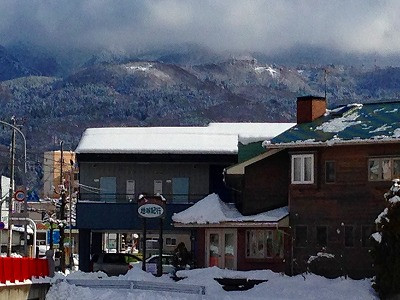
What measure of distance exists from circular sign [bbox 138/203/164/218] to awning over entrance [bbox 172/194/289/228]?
111 inches

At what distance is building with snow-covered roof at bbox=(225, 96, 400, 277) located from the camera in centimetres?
4972

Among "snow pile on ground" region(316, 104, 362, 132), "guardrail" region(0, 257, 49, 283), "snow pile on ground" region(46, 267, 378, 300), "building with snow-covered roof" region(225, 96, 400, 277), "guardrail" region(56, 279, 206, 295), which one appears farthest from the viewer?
"snow pile on ground" region(316, 104, 362, 132)

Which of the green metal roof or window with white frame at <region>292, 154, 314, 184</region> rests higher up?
the green metal roof

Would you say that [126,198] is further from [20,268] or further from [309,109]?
[20,268]

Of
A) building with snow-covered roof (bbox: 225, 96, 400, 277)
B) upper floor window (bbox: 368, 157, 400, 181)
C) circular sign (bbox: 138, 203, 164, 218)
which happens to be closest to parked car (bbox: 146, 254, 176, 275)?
circular sign (bbox: 138, 203, 164, 218)

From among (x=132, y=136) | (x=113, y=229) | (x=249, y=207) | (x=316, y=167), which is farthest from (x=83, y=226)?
(x=316, y=167)

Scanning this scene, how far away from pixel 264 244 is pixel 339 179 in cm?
549

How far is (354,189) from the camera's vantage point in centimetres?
5044

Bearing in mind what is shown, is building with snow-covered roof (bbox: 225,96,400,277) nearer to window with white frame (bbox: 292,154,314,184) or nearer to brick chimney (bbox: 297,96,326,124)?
window with white frame (bbox: 292,154,314,184)

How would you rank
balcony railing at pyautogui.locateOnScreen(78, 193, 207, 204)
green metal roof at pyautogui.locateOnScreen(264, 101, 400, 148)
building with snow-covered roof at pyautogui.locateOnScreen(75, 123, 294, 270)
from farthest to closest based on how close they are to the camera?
building with snow-covered roof at pyautogui.locateOnScreen(75, 123, 294, 270)
balcony railing at pyautogui.locateOnScreen(78, 193, 207, 204)
green metal roof at pyautogui.locateOnScreen(264, 101, 400, 148)

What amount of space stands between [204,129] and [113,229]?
37.4 ft

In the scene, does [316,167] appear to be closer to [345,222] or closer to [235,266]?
[345,222]

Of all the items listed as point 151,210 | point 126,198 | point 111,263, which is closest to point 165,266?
point 111,263

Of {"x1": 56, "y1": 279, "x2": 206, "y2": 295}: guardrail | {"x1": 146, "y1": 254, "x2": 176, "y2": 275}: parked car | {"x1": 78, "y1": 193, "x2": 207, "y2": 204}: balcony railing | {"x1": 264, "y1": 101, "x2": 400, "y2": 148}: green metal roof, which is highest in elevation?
{"x1": 264, "y1": 101, "x2": 400, "y2": 148}: green metal roof
